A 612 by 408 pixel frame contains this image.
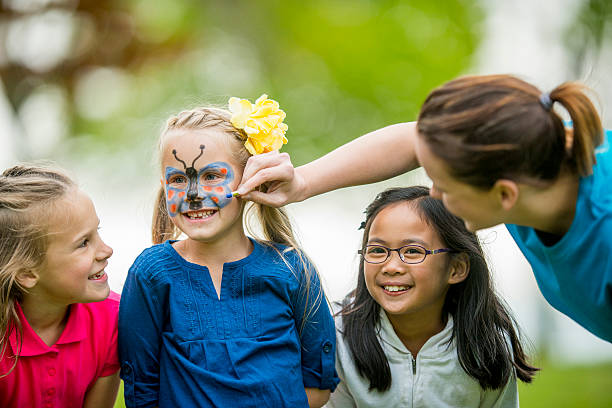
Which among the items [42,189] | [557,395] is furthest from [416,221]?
[557,395]

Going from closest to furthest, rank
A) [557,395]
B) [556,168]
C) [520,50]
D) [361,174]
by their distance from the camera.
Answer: [556,168] → [361,174] → [557,395] → [520,50]

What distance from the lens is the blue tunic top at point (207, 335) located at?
8.18 ft

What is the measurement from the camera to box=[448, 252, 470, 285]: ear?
9.94 feet

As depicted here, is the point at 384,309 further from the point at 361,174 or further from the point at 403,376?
the point at 361,174

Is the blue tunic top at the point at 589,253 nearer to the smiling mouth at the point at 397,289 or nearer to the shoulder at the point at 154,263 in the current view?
the smiling mouth at the point at 397,289

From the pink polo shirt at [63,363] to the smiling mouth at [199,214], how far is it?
71cm

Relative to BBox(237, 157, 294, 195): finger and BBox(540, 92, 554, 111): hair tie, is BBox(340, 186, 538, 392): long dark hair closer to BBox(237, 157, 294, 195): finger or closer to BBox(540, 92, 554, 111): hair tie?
BBox(237, 157, 294, 195): finger

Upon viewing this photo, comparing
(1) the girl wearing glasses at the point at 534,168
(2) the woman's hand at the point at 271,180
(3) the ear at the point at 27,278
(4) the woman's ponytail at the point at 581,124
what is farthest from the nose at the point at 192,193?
(4) the woman's ponytail at the point at 581,124

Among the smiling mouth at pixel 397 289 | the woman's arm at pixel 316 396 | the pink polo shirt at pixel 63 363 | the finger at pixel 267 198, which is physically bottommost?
the woman's arm at pixel 316 396

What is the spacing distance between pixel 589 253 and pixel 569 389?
5.40m

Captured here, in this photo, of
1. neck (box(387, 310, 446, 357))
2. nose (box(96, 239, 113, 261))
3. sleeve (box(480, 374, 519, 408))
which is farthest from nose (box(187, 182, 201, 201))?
sleeve (box(480, 374, 519, 408))

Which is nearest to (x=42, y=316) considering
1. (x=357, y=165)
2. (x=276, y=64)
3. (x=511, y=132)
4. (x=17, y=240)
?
(x=17, y=240)

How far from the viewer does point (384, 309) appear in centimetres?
312

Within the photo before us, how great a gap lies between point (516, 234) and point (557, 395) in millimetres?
Answer: 4839
